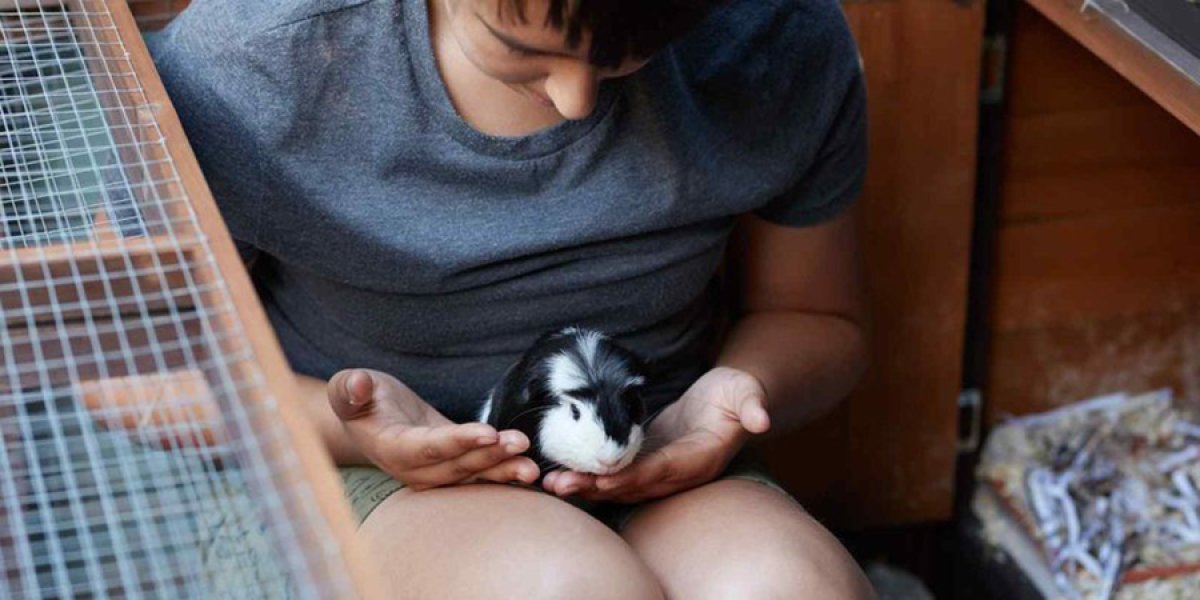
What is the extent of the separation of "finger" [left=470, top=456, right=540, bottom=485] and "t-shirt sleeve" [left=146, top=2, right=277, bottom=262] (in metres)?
0.27

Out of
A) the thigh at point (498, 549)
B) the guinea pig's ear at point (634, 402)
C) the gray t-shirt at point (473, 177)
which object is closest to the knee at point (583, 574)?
the thigh at point (498, 549)

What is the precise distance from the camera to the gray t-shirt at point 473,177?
1.23 m

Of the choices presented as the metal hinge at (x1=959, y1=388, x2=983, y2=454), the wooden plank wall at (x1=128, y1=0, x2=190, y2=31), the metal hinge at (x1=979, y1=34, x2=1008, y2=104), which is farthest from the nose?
the metal hinge at (x1=959, y1=388, x2=983, y2=454)

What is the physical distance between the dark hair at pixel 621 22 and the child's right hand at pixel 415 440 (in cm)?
29

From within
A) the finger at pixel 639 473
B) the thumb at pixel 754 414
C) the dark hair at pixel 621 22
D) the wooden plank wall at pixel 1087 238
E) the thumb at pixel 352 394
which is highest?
the dark hair at pixel 621 22

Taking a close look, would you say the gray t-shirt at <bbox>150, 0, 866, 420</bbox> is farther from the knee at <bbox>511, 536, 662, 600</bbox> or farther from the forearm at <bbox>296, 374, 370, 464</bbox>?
the knee at <bbox>511, 536, 662, 600</bbox>

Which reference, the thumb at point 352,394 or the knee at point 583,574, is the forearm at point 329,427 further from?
the knee at point 583,574

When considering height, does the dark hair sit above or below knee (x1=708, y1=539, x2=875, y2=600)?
above

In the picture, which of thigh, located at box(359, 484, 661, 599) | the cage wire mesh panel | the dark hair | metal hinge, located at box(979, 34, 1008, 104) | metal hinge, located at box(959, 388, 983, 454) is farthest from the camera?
metal hinge, located at box(959, 388, 983, 454)

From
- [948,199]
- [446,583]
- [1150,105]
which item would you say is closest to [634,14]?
[446,583]

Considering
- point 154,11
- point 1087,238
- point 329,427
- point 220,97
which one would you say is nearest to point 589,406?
point 329,427

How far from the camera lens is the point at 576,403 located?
121 cm

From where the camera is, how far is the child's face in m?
1.02

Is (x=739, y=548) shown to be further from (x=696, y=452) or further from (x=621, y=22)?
(x=621, y=22)
